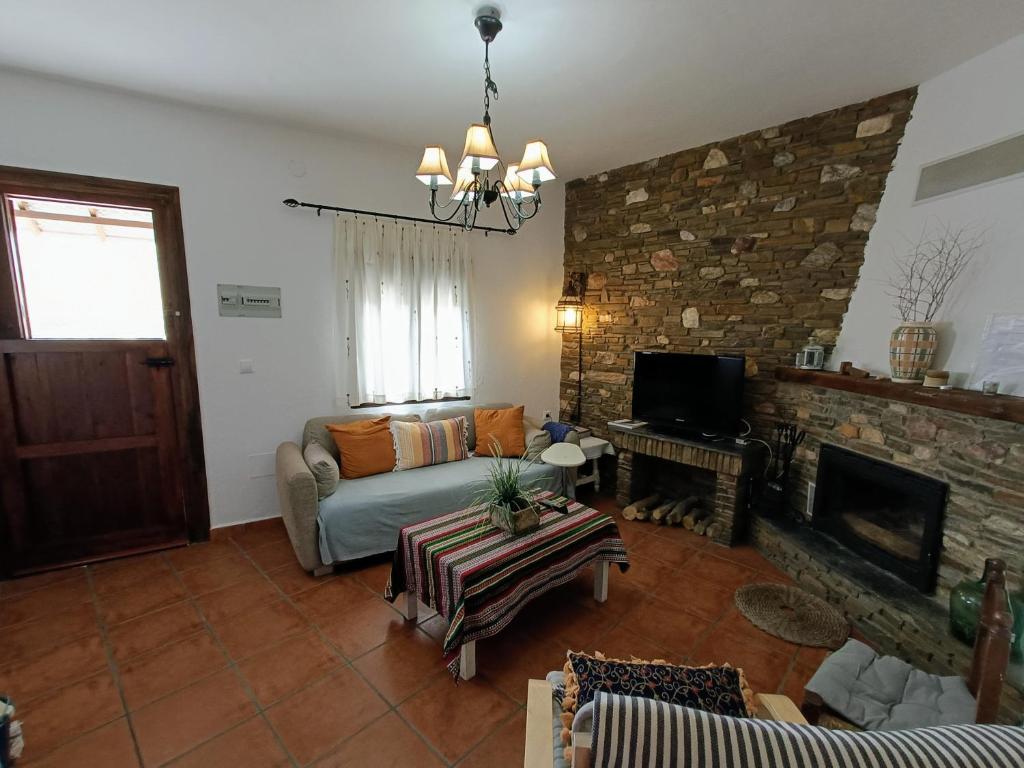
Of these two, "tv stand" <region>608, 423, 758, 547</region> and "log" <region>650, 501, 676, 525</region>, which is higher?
"tv stand" <region>608, 423, 758, 547</region>

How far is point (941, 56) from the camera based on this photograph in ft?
6.95

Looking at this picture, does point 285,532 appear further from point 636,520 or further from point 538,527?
point 636,520

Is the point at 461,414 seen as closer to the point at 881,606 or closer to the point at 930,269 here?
the point at 881,606

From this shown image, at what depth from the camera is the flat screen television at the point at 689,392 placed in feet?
10.3

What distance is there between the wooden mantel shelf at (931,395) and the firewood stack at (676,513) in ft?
4.07

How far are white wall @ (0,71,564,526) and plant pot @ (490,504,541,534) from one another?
188 cm

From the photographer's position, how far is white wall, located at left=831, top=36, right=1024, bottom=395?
1989 millimetres

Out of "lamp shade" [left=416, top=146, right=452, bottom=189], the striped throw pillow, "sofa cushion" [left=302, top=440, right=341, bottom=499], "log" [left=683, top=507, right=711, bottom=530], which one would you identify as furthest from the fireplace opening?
"sofa cushion" [left=302, top=440, right=341, bottom=499]

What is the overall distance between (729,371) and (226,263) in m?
3.56

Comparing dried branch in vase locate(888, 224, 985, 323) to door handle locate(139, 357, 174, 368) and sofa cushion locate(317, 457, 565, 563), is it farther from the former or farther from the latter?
door handle locate(139, 357, 174, 368)

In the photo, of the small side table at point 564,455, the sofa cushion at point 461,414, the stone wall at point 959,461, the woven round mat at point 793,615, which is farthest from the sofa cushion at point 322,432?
the stone wall at point 959,461

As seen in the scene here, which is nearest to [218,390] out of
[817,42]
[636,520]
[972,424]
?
[636,520]

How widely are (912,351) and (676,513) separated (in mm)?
1821

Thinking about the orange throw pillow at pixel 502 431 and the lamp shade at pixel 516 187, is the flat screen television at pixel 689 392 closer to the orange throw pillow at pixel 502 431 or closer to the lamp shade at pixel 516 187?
the orange throw pillow at pixel 502 431
